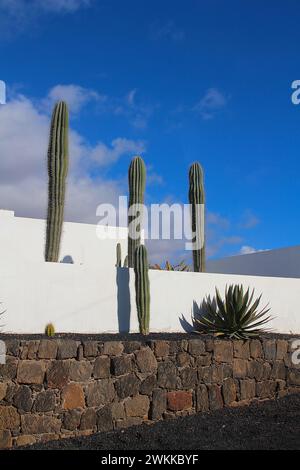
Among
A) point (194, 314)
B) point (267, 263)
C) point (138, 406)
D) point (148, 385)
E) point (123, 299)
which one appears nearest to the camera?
point (138, 406)

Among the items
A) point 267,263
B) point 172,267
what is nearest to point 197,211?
point 172,267

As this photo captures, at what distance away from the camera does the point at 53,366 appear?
21.6 ft

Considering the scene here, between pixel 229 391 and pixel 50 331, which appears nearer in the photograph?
pixel 229 391

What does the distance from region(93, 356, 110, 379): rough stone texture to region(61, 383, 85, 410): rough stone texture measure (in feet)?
1.05

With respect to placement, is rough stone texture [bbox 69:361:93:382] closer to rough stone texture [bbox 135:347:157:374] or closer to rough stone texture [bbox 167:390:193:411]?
rough stone texture [bbox 135:347:157:374]

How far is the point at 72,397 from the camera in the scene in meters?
6.66

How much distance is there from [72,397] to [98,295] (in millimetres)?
3080

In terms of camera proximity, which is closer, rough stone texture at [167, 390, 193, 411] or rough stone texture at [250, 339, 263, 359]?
rough stone texture at [167, 390, 193, 411]

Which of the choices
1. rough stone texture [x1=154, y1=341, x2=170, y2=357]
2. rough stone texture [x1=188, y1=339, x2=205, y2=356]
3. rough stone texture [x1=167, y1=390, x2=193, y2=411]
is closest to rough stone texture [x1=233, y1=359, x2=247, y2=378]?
rough stone texture [x1=188, y1=339, x2=205, y2=356]

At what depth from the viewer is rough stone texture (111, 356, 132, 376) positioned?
23.4ft

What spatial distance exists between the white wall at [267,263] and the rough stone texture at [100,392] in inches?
514

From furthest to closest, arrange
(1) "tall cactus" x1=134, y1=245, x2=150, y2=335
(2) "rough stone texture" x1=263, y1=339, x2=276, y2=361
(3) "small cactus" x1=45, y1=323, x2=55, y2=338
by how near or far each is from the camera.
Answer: (1) "tall cactus" x1=134, y1=245, x2=150, y2=335 → (2) "rough stone texture" x1=263, y1=339, x2=276, y2=361 → (3) "small cactus" x1=45, y1=323, x2=55, y2=338

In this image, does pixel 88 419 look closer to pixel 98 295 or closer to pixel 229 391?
pixel 229 391
